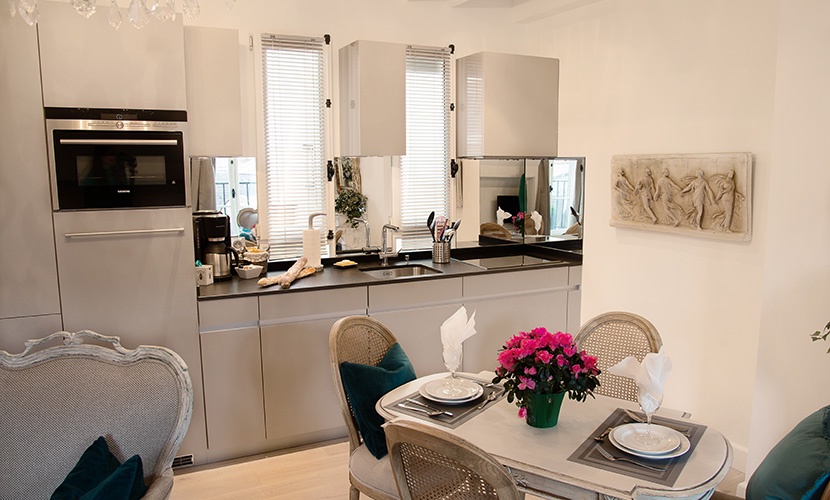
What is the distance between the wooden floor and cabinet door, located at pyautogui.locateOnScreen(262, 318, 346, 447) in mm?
126

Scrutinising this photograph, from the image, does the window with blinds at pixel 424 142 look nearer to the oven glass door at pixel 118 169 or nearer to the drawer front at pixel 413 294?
the drawer front at pixel 413 294

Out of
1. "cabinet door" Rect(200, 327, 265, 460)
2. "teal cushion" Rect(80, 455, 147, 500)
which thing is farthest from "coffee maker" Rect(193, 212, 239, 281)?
"teal cushion" Rect(80, 455, 147, 500)

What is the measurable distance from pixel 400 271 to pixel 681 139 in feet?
6.09

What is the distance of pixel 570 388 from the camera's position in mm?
1940

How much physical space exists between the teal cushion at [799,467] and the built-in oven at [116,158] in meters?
2.63

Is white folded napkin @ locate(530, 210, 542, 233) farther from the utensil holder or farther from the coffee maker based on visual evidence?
the coffee maker

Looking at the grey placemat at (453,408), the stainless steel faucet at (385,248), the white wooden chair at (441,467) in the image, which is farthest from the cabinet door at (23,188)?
the white wooden chair at (441,467)

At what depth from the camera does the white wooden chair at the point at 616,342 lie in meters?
2.61

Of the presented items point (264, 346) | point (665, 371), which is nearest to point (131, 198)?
point (264, 346)

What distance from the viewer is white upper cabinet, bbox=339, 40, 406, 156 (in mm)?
3725

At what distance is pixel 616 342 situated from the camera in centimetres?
267

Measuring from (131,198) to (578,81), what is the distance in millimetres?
2856

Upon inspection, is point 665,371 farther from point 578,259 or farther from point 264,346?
point 578,259

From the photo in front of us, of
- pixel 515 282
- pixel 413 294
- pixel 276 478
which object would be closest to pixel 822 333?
pixel 515 282
